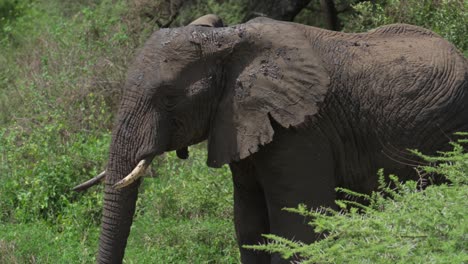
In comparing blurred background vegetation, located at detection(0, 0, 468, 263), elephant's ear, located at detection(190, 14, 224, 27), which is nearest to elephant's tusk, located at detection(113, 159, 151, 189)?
elephant's ear, located at detection(190, 14, 224, 27)

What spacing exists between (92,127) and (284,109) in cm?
439

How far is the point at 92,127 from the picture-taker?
10.1m

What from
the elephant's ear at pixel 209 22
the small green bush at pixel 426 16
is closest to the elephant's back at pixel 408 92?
the elephant's ear at pixel 209 22

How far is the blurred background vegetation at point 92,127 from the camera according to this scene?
786cm

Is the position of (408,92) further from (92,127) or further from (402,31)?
(92,127)

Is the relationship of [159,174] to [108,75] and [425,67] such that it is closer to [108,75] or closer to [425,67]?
[108,75]

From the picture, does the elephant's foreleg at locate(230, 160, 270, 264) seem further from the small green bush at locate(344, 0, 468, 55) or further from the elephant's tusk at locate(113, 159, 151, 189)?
the small green bush at locate(344, 0, 468, 55)

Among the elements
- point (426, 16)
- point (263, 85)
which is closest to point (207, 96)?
point (263, 85)

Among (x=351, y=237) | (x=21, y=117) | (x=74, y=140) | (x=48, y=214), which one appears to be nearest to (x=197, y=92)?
(x=351, y=237)

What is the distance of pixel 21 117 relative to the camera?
10617 millimetres

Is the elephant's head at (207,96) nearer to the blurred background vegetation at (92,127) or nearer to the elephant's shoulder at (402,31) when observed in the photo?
the elephant's shoulder at (402,31)

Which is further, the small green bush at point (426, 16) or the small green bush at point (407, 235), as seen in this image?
the small green bush at point (426, 16)

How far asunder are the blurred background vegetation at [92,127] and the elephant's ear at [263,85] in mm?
1792

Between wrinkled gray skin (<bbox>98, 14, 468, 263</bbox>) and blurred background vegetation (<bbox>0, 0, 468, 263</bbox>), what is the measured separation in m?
1.67
